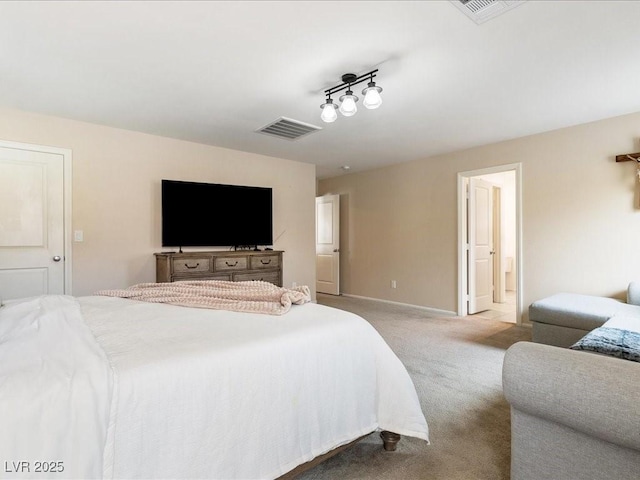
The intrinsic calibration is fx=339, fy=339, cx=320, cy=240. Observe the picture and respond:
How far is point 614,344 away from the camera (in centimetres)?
167

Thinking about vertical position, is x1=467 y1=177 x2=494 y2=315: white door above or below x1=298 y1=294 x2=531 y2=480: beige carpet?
above

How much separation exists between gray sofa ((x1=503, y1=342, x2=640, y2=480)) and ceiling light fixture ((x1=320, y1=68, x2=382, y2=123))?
1876 mm

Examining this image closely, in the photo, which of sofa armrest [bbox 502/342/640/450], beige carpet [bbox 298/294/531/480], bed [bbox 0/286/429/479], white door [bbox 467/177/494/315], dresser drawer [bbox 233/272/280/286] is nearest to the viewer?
bed [bbox 0/286/429/479]

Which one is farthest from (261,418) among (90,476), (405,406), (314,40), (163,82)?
(163,82)

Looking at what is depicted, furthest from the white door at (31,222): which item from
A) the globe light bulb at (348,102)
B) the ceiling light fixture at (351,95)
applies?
the globe light bulb at (348,102)

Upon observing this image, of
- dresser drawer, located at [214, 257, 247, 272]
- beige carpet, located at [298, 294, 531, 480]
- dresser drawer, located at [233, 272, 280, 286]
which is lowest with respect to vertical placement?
beige carpet, located at [298, 294, 531, 480]

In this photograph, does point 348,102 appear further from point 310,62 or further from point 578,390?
point 578,390

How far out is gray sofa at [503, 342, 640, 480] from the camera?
107 cm

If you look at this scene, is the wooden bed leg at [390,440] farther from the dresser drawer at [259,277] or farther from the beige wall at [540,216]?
the beige wall at [540,216]

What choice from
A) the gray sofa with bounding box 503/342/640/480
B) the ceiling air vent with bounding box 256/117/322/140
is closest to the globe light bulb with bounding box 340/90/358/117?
the ceiling air vent with bounding box 256/117/322/140

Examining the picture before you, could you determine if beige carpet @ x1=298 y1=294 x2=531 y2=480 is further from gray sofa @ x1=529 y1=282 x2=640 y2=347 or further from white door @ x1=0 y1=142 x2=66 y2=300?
white door @ x1=0 y1=142 x2=66 y2=300

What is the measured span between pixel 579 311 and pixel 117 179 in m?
4.75

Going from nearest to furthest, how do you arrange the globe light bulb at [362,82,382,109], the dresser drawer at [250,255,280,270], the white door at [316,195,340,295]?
the globe light bulb at [362,82,382,109]
the dresser drawer at [250,255,280,270]
the white door at [316,195,340,295]

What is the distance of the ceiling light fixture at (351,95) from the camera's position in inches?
97.0
